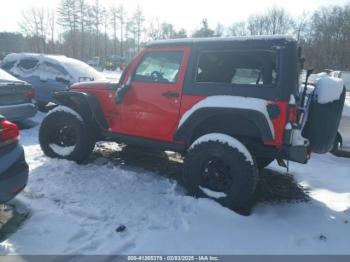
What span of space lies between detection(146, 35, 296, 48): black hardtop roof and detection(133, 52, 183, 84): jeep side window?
14 centimetres

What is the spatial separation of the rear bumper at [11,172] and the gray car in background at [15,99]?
3.59 m

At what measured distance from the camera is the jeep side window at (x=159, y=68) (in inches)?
178

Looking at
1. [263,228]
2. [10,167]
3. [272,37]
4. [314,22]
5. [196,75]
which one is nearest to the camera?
[10,167]

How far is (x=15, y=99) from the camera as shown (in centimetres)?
686

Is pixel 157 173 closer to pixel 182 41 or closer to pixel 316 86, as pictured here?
pixel 182 41

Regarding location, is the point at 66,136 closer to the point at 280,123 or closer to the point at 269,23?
the point at 280,123

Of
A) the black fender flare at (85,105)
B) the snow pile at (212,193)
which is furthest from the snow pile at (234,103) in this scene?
the black fender flare at (85,105)

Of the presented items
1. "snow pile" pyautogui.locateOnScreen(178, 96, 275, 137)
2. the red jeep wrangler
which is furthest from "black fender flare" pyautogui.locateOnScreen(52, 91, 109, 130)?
"snow pile" pyautogui.locateOnScreen(178, 96, 275, 137)

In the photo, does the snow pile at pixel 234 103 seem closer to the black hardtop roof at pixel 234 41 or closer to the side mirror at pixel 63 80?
the black hardtop roof at pixel 234 41

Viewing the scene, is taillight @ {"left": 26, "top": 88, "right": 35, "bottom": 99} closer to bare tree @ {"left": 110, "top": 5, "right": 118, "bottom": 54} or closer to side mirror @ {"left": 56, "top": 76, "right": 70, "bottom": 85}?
side mirror @ {"left": 56, "top": 76, "right": 70, "bottom": 85}

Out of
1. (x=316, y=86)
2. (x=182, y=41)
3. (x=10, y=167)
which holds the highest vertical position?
(x=182, y=41)

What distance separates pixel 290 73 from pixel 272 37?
0.50m

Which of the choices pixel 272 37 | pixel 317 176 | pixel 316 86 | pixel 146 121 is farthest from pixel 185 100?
pixel 317 176

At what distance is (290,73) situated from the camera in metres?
3.79
